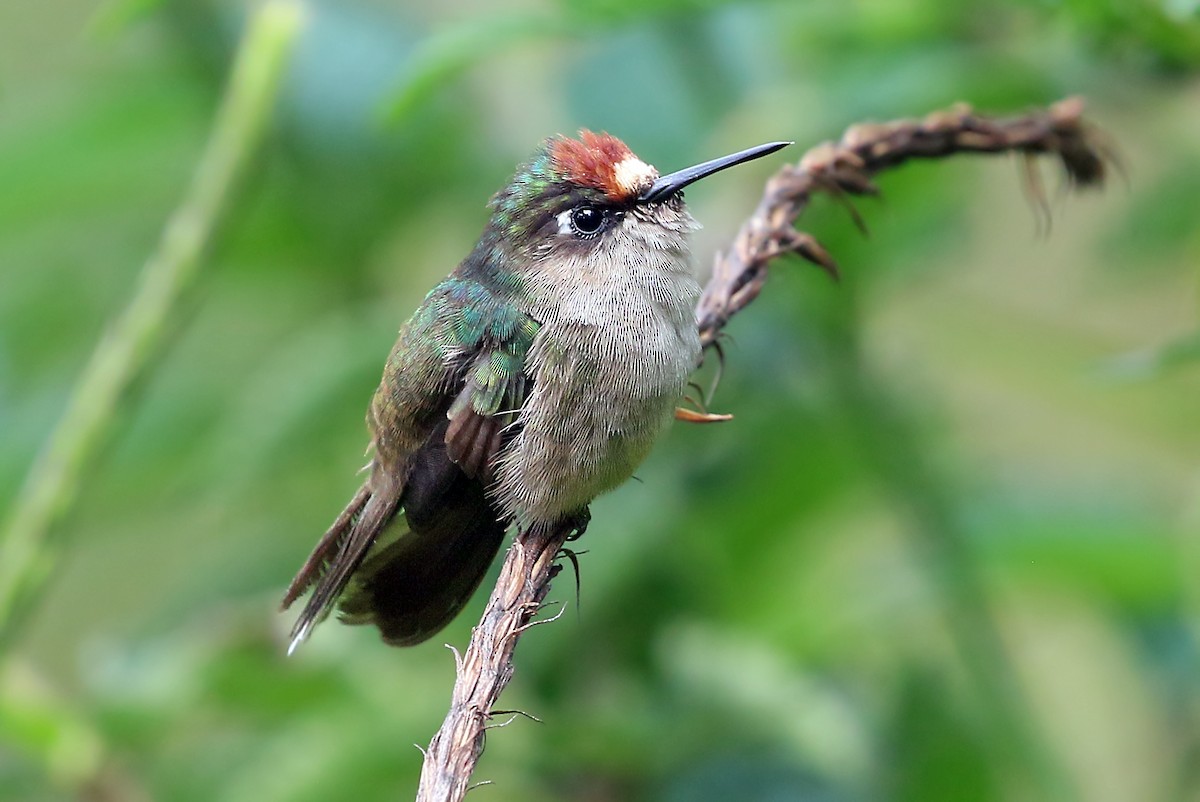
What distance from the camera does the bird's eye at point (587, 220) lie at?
2.39 metres

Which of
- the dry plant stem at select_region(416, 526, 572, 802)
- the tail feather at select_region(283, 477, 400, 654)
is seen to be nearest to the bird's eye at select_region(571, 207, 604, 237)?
the tail feather at select_region(283, 477, 400, 654)

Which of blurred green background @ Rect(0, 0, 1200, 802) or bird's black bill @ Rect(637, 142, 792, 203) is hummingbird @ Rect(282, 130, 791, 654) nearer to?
bird's black bill @ Rect(637, 142, 792, 203)

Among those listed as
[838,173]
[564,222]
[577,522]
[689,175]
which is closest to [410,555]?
[577,522]

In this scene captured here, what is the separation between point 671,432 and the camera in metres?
3.00

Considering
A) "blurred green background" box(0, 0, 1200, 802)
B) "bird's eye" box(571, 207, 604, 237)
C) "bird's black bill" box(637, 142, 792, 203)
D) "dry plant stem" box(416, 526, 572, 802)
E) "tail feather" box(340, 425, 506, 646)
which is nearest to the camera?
"dry plant stem" box(416, 526, 572, 802)

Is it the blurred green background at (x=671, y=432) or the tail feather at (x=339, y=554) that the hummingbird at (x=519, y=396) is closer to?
the tail feather at (x=339, y=554)

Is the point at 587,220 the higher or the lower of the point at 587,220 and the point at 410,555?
the higher

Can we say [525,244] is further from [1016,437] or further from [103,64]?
[1016,437]

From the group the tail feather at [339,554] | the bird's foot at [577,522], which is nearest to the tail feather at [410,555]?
the tail feather at [339,554]

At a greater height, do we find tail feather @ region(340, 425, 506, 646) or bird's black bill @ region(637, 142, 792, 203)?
bird's black bill @ region(637, 142, 792, 203)

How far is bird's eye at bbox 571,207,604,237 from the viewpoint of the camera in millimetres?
2387

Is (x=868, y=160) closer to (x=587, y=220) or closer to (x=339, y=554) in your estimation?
(x=587, y=220)

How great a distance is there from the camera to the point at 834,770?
9.01 ft

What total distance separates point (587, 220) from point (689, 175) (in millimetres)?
245
